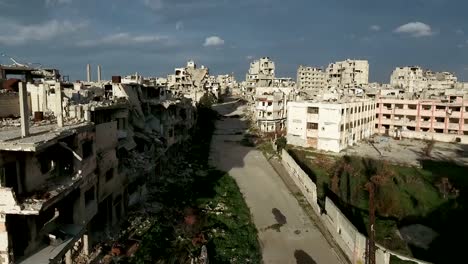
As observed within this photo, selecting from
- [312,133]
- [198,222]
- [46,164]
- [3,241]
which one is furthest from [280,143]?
[3,241]

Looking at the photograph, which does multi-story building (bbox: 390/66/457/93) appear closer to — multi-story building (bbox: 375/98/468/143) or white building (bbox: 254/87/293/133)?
multi-story building (bbox: 375/98/468/143)

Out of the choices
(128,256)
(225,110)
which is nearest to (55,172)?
(128,256)

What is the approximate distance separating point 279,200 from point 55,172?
67.2 ft

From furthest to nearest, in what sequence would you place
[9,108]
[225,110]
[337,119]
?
[225,110]
[337,119]
[9,108]

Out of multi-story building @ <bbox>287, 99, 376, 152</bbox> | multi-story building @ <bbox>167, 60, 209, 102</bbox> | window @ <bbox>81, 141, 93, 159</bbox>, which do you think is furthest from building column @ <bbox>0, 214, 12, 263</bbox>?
multi-story building @ <bbox>167, 60, 209, 102</bbox>

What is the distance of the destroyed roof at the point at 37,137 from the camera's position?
12.6 meters

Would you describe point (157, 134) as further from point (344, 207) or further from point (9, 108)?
point (344, 207)

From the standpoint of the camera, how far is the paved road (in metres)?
23.0

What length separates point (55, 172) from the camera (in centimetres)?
1591

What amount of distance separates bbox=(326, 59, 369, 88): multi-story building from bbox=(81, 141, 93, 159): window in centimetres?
11061

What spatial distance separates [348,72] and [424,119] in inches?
2529

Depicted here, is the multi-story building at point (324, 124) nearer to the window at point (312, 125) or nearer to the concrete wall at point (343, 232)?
the window at point (312, 125)

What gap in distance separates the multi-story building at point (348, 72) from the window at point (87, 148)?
111m

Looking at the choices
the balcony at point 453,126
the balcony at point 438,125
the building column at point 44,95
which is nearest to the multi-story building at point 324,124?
the balcony at point 438,125
